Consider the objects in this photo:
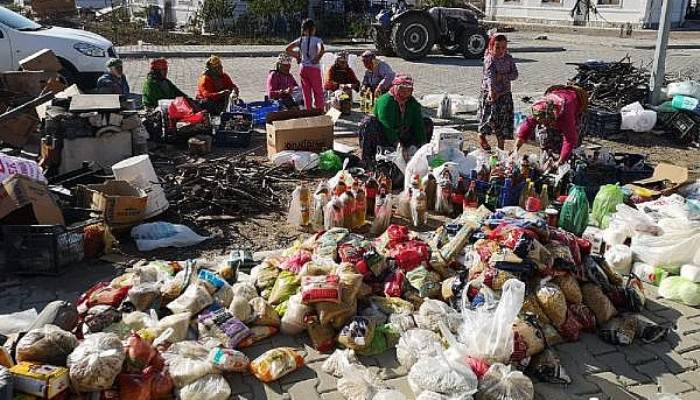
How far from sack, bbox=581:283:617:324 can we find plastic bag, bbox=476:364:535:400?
110cm

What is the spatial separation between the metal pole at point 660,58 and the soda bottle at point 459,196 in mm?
5453

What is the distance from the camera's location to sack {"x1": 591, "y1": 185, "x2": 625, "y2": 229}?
5848 mm

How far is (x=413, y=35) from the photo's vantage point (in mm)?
16484

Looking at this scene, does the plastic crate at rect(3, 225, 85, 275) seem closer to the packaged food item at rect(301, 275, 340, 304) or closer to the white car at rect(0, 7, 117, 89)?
the packaged food item at rect(301, 275, 340, 304)

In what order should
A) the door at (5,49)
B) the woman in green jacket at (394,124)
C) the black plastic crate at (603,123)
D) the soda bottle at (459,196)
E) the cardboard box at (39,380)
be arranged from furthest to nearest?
the door at (5,49), the black plastic crate at (603,123), the woman in green jacket at (394,124), the soda bottle at (459,196), the cardboard box at (39,380)

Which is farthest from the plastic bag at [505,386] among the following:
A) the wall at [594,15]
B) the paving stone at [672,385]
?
the wall at [594,15]

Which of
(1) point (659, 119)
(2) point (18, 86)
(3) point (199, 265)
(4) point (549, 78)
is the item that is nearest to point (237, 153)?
(2) point (18, 86)

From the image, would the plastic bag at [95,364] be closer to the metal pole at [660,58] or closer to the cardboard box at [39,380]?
the cardboard box at [39,380]

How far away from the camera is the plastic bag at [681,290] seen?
181 inches

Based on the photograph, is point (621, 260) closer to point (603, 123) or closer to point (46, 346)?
point (46, 346)

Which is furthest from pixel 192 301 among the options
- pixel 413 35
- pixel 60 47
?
pixel 413 35

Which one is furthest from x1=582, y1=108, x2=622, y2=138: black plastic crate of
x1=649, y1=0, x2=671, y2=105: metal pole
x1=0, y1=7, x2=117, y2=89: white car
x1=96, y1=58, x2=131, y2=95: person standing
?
x1=0, y1=7, x2=117, y2=89: white car

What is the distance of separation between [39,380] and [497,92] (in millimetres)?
6405

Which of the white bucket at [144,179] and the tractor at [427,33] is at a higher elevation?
the tractor at [427,33]
